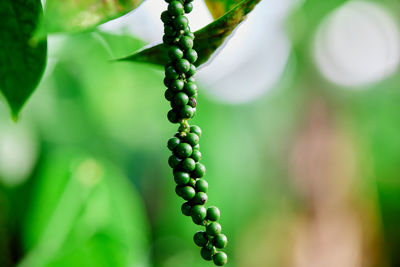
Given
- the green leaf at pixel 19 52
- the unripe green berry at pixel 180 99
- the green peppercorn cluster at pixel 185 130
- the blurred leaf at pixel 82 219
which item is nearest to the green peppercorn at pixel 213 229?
the green peppercorn cluster at pixel 185 130

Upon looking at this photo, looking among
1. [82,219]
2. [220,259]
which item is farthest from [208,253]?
[82,219]

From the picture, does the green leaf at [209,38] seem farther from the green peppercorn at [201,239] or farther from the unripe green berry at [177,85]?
the green peppercorn at [201,239]

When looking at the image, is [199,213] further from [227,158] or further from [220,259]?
[227,158]

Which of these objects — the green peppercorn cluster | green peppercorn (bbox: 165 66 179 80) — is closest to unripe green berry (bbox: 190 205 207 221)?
the green peppercorn cluster

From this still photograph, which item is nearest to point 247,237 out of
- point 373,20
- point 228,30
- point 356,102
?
point 356,102

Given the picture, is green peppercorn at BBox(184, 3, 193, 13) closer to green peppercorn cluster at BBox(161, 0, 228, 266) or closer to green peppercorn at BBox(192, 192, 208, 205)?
green peppercorn cluster at BBox(161, 0, 228, 266)

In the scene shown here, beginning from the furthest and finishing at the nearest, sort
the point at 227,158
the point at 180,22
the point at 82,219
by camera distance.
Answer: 1. the point at 227,158
2. the point at 82,219
3. the point at 180,22

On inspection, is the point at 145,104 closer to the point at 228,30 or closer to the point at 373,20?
the point at 228,30
